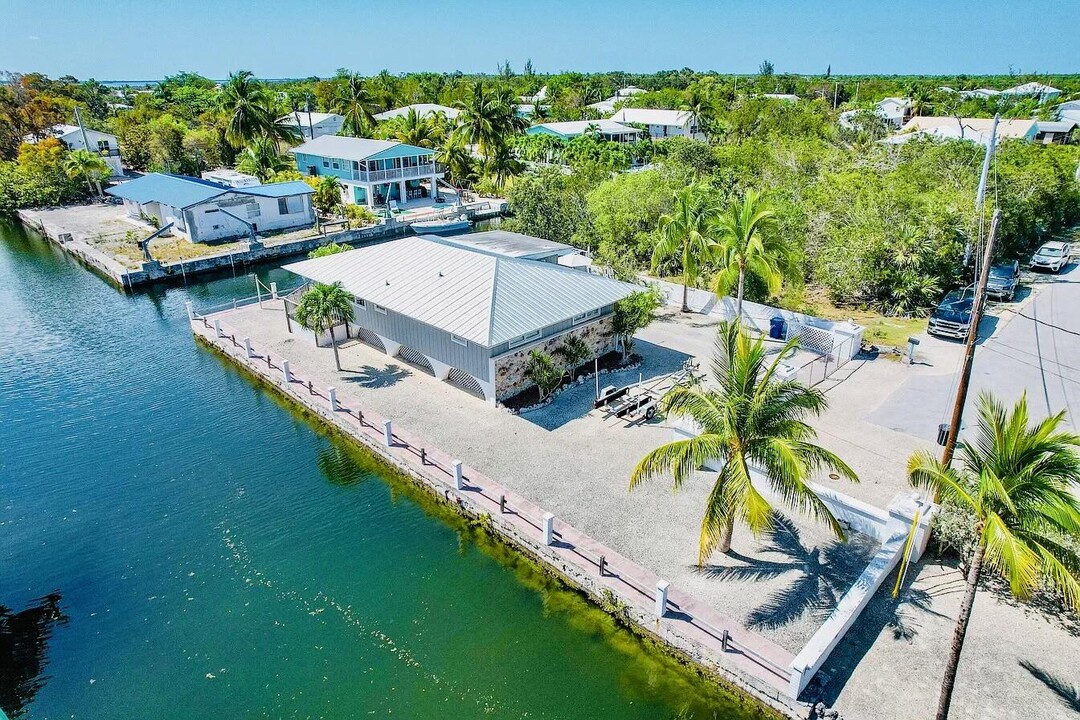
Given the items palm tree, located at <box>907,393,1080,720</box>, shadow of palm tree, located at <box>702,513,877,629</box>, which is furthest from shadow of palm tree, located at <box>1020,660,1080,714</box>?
palm tree, located at <box>907,393,1080,720</box>

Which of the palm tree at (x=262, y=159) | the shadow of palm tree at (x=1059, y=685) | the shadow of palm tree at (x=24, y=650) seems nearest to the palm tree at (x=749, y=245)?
the shadow of palm tree at (x=1059, y=685)

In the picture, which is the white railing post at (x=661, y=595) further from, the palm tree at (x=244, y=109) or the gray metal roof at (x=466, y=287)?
the palm tree at (x=244, y=109)

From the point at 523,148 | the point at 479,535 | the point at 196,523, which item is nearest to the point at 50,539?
the point at 196,523

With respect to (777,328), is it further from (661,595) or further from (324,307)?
(324,307)

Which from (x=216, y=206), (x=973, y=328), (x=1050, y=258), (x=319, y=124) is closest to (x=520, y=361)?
(x=973, y=328)

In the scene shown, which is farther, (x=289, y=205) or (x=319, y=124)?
(x=319, y=124)

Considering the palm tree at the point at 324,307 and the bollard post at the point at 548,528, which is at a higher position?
the palm tree at the point at 324,307

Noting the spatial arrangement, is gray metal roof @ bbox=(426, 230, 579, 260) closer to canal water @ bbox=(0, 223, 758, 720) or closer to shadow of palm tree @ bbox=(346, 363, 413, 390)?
shadow of palm tree @ bbox=(346, 363, 413, 390)
